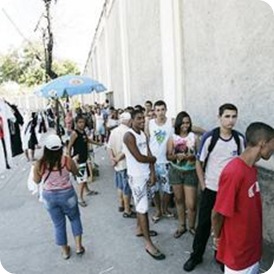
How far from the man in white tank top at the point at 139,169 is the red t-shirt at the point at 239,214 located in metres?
1.89

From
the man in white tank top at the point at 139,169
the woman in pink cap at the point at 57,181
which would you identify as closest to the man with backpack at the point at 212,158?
the man in white tank top at the point at 139,169

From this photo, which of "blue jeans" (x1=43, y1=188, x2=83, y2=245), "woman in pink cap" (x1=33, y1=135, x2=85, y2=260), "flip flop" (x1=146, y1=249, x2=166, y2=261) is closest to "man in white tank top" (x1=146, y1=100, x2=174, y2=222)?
"flip flop" (x1=146, y1=249, x2=166, y2=261)

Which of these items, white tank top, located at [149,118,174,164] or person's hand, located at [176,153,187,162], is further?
white tank top, located at [149,118,174,164]

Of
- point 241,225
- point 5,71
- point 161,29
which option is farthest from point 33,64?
point 241,225

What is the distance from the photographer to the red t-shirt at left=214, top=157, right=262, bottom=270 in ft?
9.48

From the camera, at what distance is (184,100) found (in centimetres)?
730

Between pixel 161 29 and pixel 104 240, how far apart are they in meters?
4.44

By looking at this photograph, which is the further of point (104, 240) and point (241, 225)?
point (104, 240)

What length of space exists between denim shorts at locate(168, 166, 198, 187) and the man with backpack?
2.26 feet

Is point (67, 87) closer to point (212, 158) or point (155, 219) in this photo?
point (155, 219)

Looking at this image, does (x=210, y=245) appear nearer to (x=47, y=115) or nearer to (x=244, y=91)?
(x=244, y=91)

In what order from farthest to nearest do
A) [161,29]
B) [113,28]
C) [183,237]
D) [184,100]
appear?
[113,28] → [161,29] → [184,100] → [183,237]

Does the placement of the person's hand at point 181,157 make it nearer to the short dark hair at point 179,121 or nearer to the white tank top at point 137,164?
the short dark hair at point 179,121

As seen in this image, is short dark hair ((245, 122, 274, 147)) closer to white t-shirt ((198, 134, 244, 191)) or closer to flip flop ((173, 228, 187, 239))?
white t-shirt ((198, 134, 244, 191))
